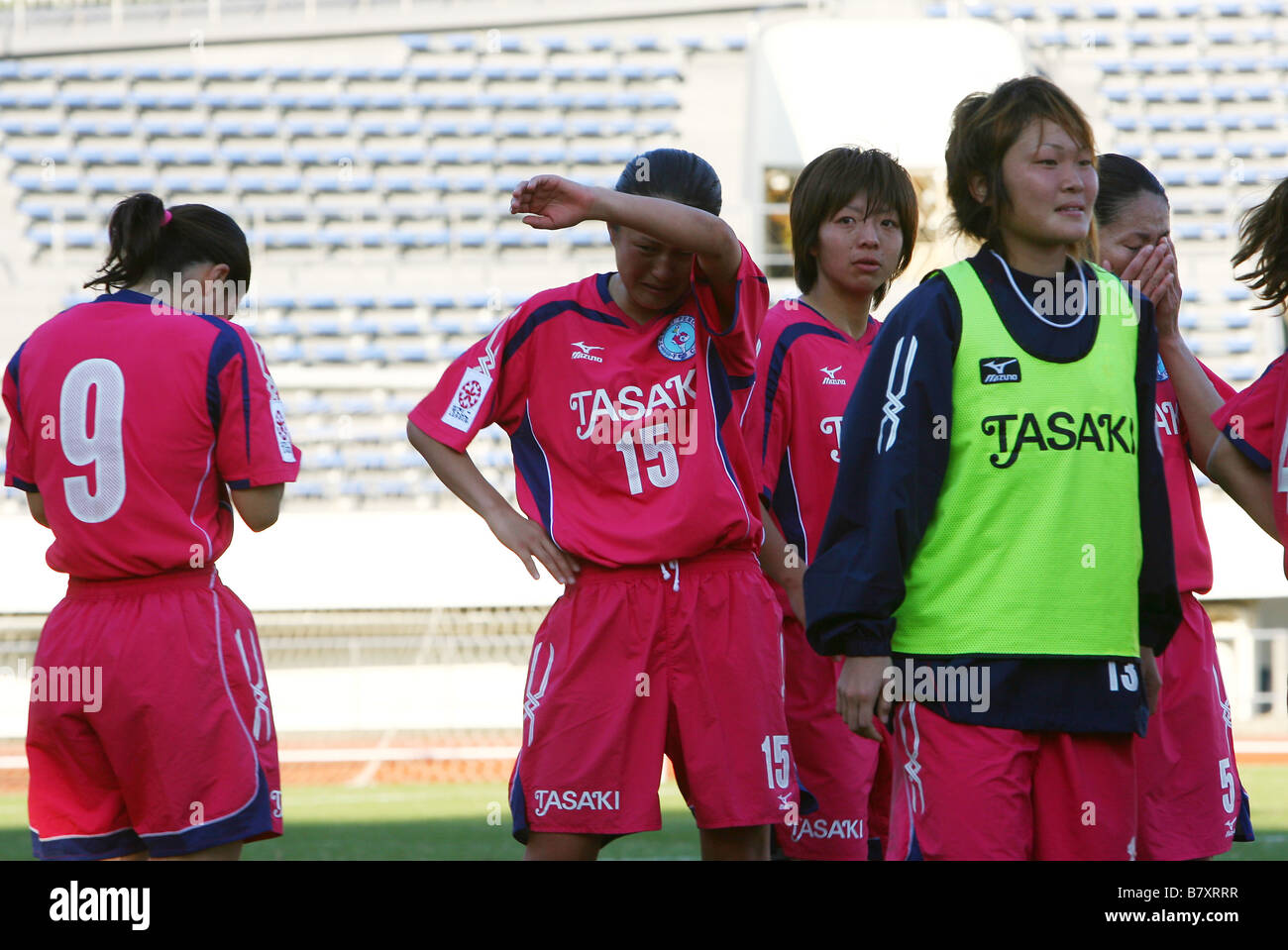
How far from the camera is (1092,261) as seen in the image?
9.95 feet

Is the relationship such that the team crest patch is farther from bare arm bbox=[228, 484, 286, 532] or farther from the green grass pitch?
the green grass pitch

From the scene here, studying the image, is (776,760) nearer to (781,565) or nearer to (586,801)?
(586,801)

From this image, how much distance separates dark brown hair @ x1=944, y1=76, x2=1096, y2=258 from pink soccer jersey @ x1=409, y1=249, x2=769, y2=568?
1.79 feet

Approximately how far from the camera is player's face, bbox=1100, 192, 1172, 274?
355 centimetres

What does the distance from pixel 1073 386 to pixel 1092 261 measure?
0.54 metres

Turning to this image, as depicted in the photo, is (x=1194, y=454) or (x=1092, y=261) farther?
(x=1194, y=454)

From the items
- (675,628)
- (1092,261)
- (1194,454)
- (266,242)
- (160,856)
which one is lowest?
(160,856)

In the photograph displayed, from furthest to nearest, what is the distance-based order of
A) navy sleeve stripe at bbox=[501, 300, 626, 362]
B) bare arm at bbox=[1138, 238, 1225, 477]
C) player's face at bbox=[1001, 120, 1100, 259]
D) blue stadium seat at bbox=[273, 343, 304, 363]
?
1. blue stadium seat at bbox=[273, 343, 304, 363]
2. navy sleeve stripe at bbox=[501, 300, 626, 362]
3. bare arm at bbox=[1138, 238, 1225, 477]
4. player's face at bbox=[1001, 120, 1100, 259]

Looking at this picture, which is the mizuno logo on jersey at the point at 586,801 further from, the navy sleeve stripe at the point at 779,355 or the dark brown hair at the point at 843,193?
the dark brown hair at the point at 843,193

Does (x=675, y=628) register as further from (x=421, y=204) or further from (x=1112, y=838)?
(x=421, y=204)

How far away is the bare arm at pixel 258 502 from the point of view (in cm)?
357

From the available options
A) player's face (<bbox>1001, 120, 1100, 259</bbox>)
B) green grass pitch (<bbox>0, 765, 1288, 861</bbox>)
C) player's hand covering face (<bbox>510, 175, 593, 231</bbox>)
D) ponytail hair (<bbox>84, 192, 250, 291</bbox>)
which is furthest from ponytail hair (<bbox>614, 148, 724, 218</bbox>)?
green grass pitch (<bbox>0, 765, 1288, 861</bbox>)
